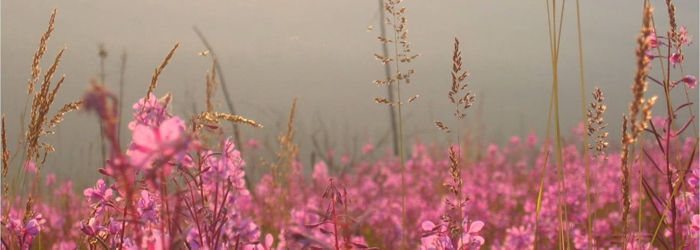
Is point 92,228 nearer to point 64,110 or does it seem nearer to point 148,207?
point 148,207

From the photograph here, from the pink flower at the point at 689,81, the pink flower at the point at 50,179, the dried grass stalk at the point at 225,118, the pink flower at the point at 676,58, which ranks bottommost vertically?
the pink flower at the point at 50,179

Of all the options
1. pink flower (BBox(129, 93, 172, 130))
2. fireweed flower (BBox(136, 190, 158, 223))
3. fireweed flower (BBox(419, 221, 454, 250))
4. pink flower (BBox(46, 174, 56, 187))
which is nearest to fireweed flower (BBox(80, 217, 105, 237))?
fireweed flower (BBox(136, 190, 158, 223))

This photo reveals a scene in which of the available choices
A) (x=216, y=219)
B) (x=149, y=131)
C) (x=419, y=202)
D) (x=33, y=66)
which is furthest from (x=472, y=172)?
(x=149, y=131)

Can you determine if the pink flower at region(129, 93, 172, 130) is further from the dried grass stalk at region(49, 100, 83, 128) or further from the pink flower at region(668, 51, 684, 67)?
the pink flower at region(668, 51, 684, 67)

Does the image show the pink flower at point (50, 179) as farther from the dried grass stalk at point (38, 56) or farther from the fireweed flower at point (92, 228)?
the fireweed flower at point (92, 228)

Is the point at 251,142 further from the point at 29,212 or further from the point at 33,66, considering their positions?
the point at 29,212

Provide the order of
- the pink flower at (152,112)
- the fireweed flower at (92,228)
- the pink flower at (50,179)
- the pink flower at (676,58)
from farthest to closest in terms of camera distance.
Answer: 1. the pink flower at (50,179)
2. the pink flower at (676,58)
3. the fireweed flower at (92,228)
4. the pink flower at (152,112)

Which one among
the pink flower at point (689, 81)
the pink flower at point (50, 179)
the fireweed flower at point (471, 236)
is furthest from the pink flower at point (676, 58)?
the pink flower at point (50, 179)

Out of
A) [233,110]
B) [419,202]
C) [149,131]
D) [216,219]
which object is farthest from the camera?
[419,202]

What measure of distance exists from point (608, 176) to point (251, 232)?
22.1 feet

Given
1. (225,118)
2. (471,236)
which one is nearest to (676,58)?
(471,236)

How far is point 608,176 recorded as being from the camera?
8117 millimetres

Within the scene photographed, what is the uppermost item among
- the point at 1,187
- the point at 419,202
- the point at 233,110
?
the point at 233,110

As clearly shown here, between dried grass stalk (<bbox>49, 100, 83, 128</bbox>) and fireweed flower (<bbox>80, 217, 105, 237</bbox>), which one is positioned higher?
dried grass stalk (<bbox>49, 100, 83, 128</bbox>)
